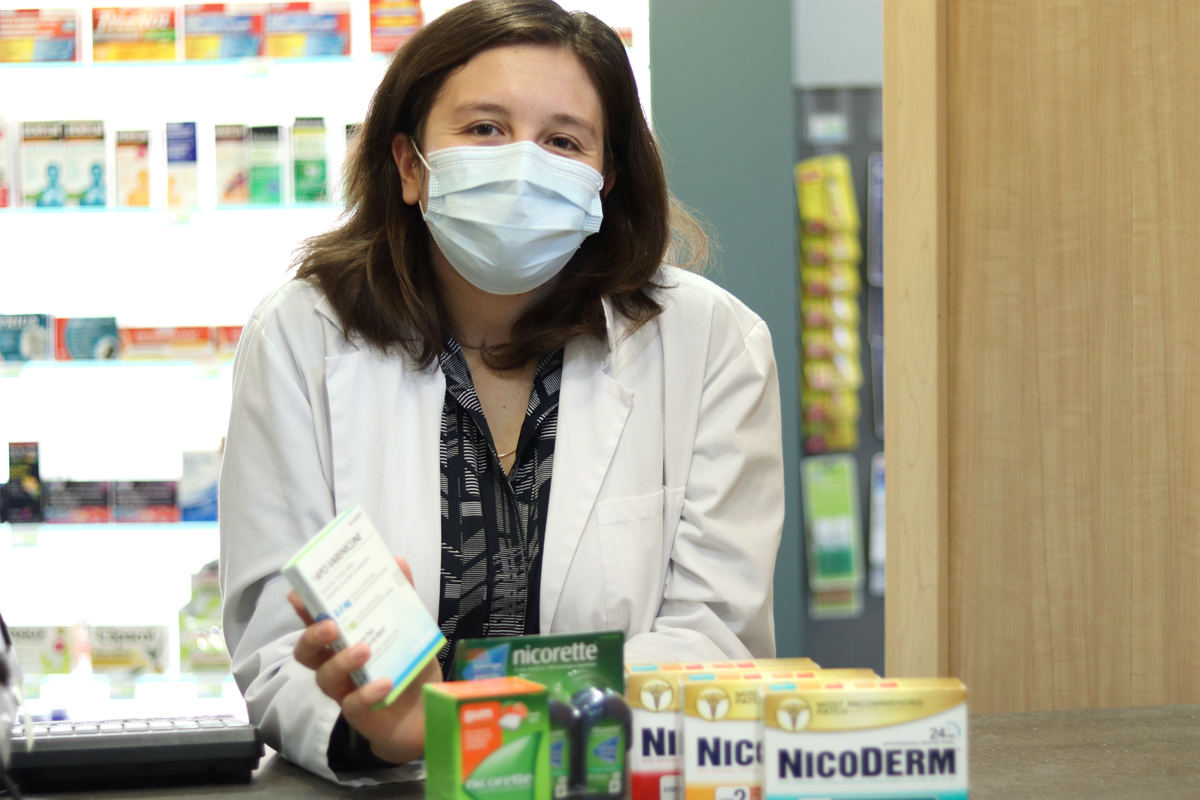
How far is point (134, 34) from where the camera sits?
2719 millimetres

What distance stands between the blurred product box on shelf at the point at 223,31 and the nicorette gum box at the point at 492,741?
2.28 m

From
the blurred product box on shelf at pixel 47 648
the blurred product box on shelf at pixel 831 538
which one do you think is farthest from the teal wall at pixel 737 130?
the blurred product box on shelf at pixel 47 648

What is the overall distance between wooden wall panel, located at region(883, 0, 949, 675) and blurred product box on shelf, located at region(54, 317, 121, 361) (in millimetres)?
1896

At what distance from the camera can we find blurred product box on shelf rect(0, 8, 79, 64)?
2.72 meters

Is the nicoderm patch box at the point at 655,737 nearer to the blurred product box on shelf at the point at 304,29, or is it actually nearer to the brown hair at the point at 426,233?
the brown hair at the point at 426,233

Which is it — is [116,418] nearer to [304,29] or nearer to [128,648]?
[128,648]

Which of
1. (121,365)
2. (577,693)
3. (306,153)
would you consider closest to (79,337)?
(121,365)

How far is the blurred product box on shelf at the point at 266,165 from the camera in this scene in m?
2.72

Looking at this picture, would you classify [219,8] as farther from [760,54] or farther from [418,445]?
[418,445]

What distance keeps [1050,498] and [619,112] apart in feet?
3.19

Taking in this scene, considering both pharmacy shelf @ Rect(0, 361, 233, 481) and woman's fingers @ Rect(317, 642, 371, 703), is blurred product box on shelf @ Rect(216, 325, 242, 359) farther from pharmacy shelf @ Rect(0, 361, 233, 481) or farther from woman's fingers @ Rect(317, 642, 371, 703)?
woman's fingers @ Rect(317, 642, 371, 703)

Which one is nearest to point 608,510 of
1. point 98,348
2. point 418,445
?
point 418,445

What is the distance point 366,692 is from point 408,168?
98cm

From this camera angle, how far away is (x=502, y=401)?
164cm
